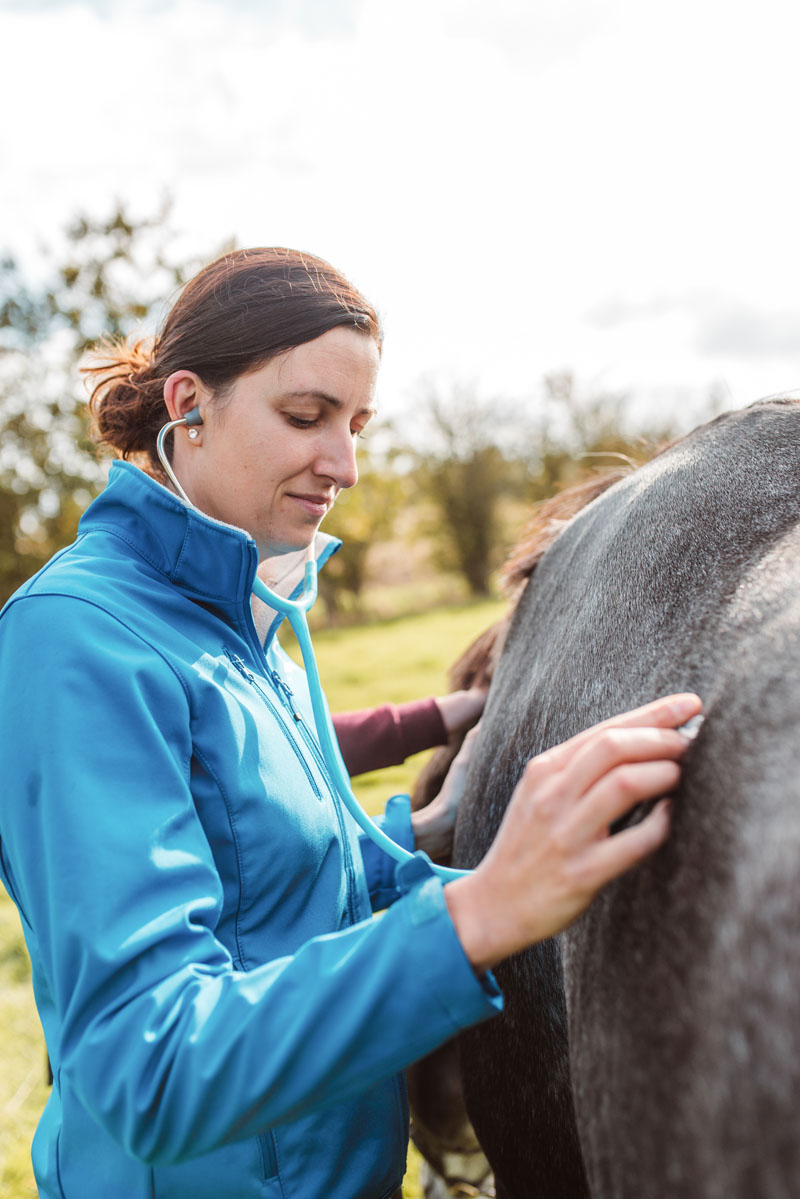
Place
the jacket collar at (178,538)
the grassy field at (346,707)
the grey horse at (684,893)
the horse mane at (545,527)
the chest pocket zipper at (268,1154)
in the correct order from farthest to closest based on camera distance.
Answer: the grassy field at (346,707) → the horse mane at (545,527) → the jacket collar at (178,538) → the chest pocket zipper at (268,1154) → the grey horse at (684,893)

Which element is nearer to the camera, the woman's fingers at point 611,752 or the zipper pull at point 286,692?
the woman's fingers at point 611,752

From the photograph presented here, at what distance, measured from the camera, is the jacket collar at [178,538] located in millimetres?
1539

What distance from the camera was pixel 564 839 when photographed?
890 millimetres

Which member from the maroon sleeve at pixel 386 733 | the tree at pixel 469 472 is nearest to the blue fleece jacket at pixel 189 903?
the maroon sleeve at pixel 386 733

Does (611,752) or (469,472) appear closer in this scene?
(611,752)

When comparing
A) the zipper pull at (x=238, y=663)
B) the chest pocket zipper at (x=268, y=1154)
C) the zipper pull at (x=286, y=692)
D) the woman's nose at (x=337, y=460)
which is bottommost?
the chest pocket zipper at (x=268, y=1154)

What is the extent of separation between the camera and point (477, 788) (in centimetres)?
206

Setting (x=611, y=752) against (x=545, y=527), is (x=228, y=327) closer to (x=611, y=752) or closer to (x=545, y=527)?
(x=545, y=527)

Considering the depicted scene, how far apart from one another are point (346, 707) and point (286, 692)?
8625 millimetres

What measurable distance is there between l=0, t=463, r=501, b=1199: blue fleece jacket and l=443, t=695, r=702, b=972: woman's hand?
0.06 meters

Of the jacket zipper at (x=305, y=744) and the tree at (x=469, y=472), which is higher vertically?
the jacket zipper at (x=305, y=744)

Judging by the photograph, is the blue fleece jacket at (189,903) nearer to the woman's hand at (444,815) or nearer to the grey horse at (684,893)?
the grey horse at (684,893)

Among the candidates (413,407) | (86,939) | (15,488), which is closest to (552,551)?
(86,939)

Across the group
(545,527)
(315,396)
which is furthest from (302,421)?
(545,527)
